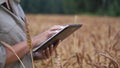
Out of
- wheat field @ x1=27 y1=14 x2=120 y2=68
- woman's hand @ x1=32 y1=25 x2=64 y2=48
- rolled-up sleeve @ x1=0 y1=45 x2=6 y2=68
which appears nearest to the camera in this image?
rolled-up sleeve @ x1=0 y1=45 x2=6 y2=68

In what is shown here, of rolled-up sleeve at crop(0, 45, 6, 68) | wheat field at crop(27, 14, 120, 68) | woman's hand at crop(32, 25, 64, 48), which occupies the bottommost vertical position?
wheat field at crop(27, 14, 120, 68)

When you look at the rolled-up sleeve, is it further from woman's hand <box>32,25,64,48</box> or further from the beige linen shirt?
woman's hand <box>32,25,64,48</box>

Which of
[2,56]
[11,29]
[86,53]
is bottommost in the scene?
[86,53]

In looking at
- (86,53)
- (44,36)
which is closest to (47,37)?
(44,36)

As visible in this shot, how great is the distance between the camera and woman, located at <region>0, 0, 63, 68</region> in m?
2.99

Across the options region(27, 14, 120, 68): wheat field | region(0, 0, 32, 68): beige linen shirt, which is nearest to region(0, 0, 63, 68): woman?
region(0, 0, 32, 68): beige linen shirt

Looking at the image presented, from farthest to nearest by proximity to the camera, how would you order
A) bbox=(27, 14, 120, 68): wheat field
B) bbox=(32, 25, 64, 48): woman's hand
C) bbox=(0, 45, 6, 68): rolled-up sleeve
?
bbox=(27, 14, 120, 68): wheat field → bbox=(32, 25, 64, 48): woman's hand → bbox=(0, 45, 6, 68): rolled-up sleeve

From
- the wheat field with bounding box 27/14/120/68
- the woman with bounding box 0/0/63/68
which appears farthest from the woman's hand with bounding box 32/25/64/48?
the wheat field with bounding box 27/14/120/68

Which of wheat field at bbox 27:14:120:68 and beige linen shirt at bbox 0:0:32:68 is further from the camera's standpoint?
wheat field at bbox 27:14:120:68

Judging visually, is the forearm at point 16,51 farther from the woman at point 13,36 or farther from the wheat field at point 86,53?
the wheat field at point 86,53

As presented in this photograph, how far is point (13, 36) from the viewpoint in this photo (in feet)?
10.00

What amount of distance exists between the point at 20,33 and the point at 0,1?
0.21m

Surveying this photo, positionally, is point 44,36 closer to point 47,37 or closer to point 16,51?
point 47,37

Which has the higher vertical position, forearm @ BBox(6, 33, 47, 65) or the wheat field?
forearm @ BBox(6, 33, 47, 65)
